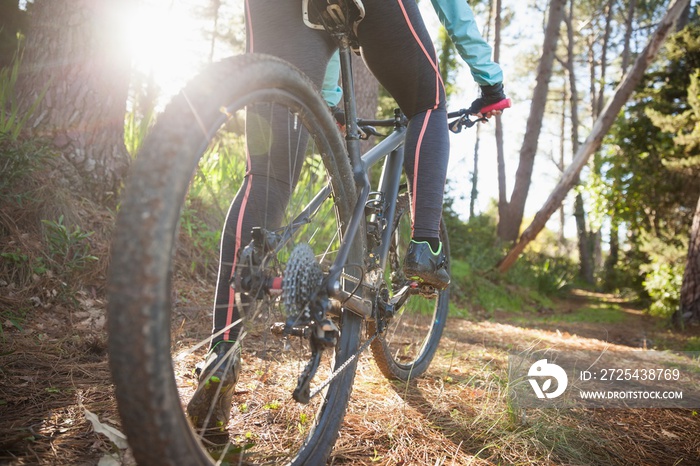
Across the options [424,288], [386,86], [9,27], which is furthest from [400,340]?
[9,27]

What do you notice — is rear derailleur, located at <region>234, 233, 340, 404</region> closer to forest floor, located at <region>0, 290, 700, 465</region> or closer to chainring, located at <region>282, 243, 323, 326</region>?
chainring, located at <region>282, 243, 323, 326</region>

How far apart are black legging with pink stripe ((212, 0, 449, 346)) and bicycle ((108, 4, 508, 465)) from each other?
6 centimetres

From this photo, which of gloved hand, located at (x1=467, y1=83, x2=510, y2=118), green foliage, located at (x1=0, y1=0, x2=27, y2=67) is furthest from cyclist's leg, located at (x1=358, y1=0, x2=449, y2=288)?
green foliage, located at (x1=0, y1=0, x2=27, y2=67)

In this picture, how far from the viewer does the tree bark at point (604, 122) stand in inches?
238

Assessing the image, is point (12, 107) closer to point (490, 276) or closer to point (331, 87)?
point (331, 87)

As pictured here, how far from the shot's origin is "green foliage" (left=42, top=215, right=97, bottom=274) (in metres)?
2.28

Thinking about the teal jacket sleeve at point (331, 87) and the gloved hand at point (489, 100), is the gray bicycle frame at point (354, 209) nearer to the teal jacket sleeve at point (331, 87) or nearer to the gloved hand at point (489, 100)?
the teal jacket sleeve at point (331, 87)

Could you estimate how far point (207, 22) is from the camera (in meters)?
14.0

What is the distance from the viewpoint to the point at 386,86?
5.41 feet

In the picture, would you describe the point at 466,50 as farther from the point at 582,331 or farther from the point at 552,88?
the point at 552,88

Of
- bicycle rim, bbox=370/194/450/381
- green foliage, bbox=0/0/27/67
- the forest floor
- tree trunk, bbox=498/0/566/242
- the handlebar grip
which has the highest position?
tree trunk, bbox=498/0/566/242

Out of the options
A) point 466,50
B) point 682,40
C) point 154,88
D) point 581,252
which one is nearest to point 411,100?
point 466,50

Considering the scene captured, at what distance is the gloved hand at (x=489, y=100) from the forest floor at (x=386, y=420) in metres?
1.06

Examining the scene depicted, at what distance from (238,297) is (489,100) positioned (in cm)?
129
